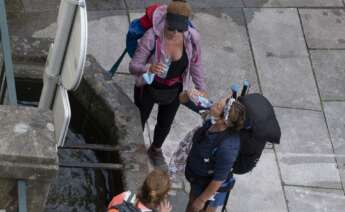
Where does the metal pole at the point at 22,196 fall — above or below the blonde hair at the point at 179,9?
above

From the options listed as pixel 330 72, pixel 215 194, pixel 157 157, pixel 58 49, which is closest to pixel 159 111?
pixel 157 157

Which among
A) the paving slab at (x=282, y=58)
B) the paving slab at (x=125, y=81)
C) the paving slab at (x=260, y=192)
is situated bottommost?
the paving slab at (x=260, y=192)

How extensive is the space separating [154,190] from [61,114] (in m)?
0.76

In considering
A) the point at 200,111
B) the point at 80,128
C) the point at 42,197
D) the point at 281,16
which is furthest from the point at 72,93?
the point at 281,16

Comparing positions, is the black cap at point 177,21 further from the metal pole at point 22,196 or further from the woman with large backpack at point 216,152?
the metal pole at point 22,196

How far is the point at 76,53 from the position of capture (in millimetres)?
4125

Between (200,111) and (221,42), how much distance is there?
9.23 feet

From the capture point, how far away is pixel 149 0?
8.52 m

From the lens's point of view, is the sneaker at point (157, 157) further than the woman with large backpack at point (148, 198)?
Yes

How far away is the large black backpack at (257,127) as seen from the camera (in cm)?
493

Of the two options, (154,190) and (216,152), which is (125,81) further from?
(154,190)

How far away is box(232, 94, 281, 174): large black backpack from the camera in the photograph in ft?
16.2

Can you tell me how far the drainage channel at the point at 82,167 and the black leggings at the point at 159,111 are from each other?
43 cm

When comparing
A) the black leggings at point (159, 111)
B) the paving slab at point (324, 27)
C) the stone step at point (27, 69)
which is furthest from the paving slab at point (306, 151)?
the stone step at point (27, 69)
